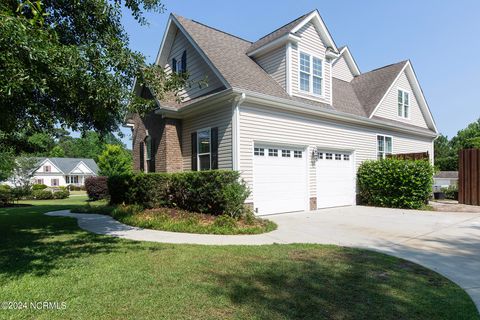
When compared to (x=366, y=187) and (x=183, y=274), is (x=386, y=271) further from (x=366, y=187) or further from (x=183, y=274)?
(x=366, y=187)

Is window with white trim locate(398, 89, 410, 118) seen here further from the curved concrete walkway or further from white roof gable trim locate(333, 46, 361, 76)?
the curved concrete walkway

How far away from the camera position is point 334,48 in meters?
14.0

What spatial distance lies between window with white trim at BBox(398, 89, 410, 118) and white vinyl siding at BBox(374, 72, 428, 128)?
186 mm

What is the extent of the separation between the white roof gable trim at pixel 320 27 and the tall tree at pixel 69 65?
259 inches

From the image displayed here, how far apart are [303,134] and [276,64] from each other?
322cm

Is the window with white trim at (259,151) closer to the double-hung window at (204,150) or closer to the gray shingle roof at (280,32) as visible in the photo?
the double-hung window at (204,150)

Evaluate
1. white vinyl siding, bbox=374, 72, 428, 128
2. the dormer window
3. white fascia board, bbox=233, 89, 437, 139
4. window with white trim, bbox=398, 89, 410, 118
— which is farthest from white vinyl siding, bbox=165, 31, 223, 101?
window with white trim, bbox=398, 89, 410, 118

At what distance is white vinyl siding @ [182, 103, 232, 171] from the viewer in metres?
10.5

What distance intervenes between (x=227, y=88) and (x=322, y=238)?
5729mm

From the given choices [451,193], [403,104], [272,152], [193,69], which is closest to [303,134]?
[272,152]

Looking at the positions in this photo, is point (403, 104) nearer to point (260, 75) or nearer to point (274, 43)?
point (274, 43)

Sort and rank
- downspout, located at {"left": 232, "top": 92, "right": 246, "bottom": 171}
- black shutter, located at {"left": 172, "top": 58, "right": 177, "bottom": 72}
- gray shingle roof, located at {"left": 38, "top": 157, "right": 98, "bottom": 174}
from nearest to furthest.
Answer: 1. downspout, located at {"left": 232, "top": 92, "right": 246, "bottom": 171}
2. black shutter, located at {"left": 172, "top": 58, "right": 177, "bottom": 72}
3. gray shingle roof, located at {"left": 38, "top": 157, "right": 98, "bottom": 174}

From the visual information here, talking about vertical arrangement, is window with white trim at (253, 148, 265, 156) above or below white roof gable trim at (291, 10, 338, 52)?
below

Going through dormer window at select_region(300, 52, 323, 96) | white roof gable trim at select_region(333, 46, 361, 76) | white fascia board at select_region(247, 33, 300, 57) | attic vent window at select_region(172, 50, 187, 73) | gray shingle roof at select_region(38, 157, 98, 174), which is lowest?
gray shingle roof at select_region(38, 157, 98, 174)
